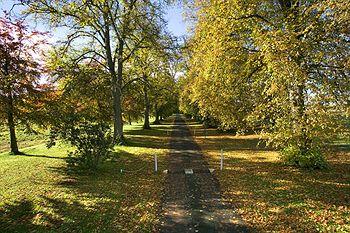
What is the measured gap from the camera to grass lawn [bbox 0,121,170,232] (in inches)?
325

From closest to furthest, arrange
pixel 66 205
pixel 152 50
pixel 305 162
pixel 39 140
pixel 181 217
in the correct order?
1. pixel 181 217
2. pixel 66 205
3. pixel 305 162
4. pixel 152 50
5. pixel 39 140

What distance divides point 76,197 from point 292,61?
30.6ft

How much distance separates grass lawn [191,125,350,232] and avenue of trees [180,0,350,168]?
54.2 inches

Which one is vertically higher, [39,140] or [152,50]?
[152,50]

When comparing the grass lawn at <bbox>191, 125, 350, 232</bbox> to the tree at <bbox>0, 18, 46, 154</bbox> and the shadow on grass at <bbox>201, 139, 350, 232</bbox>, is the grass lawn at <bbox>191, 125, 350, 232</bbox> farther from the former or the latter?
the tree at <bbox>0, 18, 46, 154</bbox>

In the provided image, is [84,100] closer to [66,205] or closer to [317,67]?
[66,205]

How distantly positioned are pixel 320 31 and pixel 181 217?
29.0 ft

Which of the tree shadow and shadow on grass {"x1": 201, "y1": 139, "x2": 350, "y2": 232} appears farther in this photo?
shadow on grass {"x1": 201, "y1": 139, "x2": 350, "y2": 232}

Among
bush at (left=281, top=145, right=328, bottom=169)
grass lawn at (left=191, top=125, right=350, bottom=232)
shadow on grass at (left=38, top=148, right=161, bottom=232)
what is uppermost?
bush at (left=281, top=145, right=328, bottom=169)

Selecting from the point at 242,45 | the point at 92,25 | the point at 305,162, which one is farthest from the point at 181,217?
the point at 92,25

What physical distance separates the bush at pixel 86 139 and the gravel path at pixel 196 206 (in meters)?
3.48

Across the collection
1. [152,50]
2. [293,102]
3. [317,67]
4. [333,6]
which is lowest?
[293,102]

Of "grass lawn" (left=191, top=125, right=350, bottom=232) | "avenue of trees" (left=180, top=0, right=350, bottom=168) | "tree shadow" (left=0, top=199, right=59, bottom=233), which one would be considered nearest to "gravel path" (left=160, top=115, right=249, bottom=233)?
"grass lawn" (left=191, top=125, right=350, bottom=232)

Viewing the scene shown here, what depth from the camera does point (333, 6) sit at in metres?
7.98
